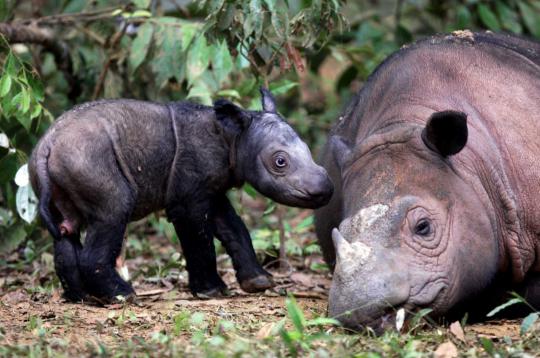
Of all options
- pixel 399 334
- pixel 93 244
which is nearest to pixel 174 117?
pixel 93 244

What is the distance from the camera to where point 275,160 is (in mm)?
6344

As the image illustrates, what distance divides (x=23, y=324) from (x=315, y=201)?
1.76 metres

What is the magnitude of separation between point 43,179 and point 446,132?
2.23m

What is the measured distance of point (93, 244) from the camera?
6070 millimetres

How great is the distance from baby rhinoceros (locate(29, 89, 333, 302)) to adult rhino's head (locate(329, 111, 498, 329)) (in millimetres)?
559

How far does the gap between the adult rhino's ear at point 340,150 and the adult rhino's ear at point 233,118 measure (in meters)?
Result: 0.54

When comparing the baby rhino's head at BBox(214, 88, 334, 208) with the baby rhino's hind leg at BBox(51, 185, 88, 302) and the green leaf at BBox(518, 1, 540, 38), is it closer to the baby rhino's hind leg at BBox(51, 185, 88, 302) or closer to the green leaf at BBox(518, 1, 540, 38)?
the baby rhino's hind leg at BBox(51, 185, 88, 302)

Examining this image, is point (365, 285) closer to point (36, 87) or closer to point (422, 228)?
point (422, 228)

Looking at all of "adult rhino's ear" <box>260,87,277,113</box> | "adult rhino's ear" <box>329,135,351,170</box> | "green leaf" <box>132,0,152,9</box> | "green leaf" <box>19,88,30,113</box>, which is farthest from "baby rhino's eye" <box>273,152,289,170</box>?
"green leaf" <box>132,0,152,9</box>

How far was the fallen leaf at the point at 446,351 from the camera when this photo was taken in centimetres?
488

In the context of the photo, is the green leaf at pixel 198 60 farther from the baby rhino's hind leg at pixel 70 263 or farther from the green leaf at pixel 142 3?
the baby rhino's hind leg at pixel 70 263

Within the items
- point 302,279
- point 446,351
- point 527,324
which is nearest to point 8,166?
point 302,279

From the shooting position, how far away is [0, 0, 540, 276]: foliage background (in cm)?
710

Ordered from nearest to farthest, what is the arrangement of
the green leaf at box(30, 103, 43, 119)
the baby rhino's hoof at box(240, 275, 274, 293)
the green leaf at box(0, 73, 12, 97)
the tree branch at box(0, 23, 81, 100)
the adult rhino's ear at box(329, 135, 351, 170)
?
the adult rhino's ear at box(329, 135, 351, 170) < the baby rhino's hoof at box(240, 275, 274, 293) < the green leaf at box(0, 73, 12, 97) < the green leaf at box(30, 103, 43, 119) < the tree branch at box(0, 23, 81, 100)
